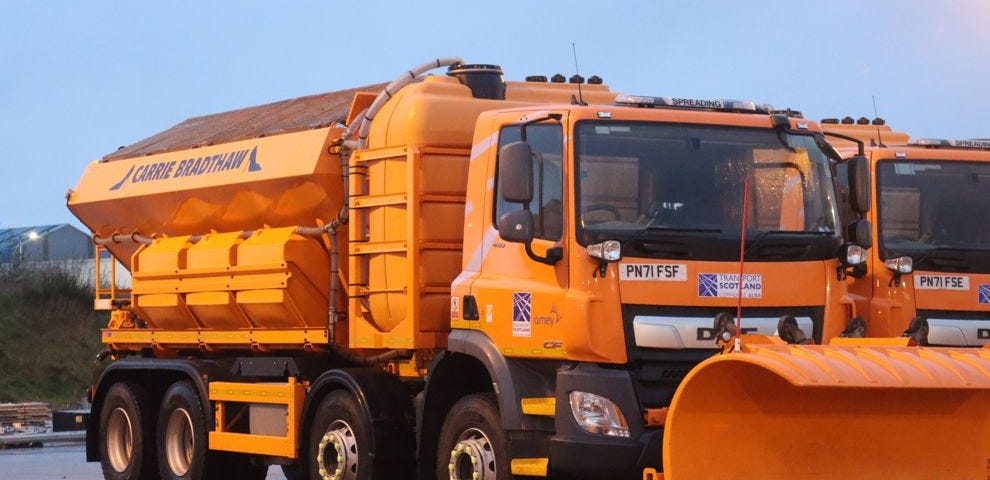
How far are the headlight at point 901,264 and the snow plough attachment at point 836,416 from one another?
2955 mm

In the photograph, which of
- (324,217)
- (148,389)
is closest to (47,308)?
(148,389)

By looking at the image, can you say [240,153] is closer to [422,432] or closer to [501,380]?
[422,432]

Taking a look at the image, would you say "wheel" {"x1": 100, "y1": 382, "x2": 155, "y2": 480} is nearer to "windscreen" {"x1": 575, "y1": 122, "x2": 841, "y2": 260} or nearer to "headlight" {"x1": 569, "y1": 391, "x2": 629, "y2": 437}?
"headlight" {"x1": 569, "y1": 391, "x2": 629, "y2": 437}

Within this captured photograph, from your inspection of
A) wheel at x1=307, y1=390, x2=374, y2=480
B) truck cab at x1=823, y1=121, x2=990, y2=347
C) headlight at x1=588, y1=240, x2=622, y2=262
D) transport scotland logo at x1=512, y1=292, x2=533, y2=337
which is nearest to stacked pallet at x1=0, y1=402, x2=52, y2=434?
wheel at x1=307, y1=390, x2=374, y2=480

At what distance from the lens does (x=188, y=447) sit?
14.8 m

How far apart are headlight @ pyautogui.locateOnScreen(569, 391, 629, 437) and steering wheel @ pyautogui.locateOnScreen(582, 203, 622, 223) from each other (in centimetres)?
107

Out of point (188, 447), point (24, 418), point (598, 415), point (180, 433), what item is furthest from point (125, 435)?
point (24, 418)

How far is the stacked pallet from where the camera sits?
2949cm

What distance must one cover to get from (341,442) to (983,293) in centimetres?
498

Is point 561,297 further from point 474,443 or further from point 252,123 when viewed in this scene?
point 252,123

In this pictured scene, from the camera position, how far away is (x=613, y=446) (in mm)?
9625

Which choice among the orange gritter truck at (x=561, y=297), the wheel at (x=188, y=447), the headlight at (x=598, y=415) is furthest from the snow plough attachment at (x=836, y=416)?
the wheel at (x=188, y=447)

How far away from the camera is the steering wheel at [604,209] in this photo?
9922mm

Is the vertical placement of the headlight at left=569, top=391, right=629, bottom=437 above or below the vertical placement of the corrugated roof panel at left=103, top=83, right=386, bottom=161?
below
